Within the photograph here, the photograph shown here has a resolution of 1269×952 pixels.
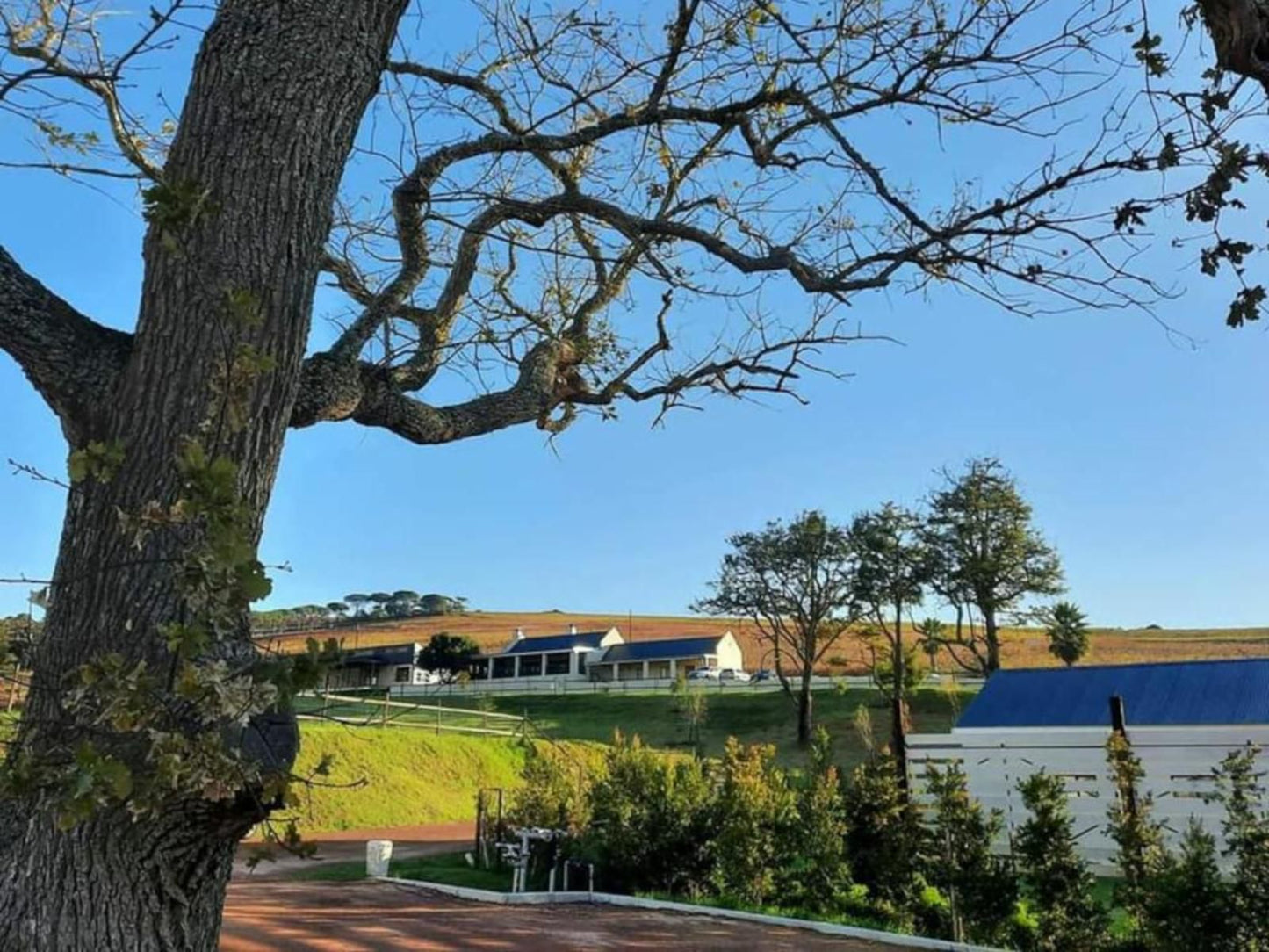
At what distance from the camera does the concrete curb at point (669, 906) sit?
7.68 m

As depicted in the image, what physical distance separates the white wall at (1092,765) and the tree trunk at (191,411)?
7.77 metres

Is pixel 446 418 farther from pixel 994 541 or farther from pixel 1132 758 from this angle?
pixel 994 541

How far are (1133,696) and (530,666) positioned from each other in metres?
42.8

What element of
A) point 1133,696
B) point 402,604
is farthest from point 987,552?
point 402,604

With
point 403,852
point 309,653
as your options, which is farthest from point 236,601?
point 403,852

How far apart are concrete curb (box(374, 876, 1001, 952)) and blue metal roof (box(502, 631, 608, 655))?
42.5 m

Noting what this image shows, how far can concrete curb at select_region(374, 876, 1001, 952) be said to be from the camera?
7684 mm

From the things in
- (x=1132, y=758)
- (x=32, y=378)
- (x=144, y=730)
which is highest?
(x=32, y=378)

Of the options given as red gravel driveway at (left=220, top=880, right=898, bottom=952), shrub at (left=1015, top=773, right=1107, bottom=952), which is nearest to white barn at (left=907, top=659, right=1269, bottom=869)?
shrub at (left=1015, top=773, right=1107, bottom=952)

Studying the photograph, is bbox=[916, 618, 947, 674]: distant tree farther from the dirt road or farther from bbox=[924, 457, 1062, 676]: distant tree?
the dirt road

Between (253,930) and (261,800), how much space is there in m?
7.81

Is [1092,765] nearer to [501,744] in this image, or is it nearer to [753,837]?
[753,837]

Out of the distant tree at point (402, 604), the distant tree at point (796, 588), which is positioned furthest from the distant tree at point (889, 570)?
the distant tree at point (402, 604)

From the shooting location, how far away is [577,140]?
10.7 feet
